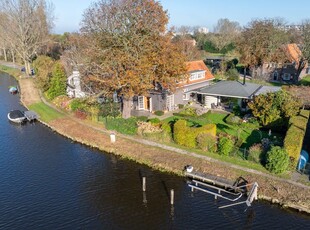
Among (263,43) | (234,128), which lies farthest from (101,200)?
(263,43)

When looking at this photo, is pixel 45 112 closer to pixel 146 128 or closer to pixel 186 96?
pixel 146 128

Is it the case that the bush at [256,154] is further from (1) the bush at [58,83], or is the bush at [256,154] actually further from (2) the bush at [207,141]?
(1) the bush at [58,83]

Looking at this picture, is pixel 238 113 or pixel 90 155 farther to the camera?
pixel 238 113

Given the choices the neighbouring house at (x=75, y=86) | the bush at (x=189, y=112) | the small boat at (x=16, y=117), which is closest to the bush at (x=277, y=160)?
the bush at (x=189, y=112)

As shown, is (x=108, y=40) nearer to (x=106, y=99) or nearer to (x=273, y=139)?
(x=106, y=99)

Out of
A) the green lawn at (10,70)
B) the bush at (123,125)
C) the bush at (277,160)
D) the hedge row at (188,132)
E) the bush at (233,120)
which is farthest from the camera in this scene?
the green lawn at (10,70)

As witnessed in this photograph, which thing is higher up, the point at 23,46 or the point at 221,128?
the point at 23,46

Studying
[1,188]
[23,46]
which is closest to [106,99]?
[1,188]
